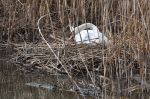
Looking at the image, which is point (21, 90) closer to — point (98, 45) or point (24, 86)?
point (24, 86)

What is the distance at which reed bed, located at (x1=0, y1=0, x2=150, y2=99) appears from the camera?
3.90m

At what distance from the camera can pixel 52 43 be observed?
5211 mm

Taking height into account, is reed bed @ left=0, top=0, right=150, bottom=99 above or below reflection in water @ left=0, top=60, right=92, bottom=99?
above

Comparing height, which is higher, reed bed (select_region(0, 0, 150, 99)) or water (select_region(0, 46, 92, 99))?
reed bed (select_region(0, 0, 150, 99))

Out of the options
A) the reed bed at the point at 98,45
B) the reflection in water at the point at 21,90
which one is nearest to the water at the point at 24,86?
the reflection in water at the point at 21,90

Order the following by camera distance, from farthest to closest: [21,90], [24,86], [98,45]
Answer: [98,45] < [24,86] < [21,90]

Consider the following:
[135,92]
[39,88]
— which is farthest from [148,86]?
[39,88]

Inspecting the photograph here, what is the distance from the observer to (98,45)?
474 centimetres

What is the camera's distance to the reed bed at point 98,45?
390 cm

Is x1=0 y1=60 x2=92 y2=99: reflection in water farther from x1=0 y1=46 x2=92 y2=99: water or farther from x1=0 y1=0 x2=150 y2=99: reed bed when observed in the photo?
x1=0 y1=0 x2=150 y2=99: reed bed

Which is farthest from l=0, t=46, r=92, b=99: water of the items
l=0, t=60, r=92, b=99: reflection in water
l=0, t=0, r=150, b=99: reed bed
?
l=0, t=0, r=150, b=99: reed bed

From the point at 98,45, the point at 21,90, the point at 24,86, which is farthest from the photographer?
the point at 98,45

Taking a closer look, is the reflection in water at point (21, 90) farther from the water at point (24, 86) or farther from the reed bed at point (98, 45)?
the reed bed at point (98, 45)

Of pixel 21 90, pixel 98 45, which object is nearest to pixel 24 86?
pixel 21 90
